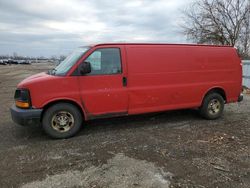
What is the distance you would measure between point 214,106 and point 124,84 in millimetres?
2914

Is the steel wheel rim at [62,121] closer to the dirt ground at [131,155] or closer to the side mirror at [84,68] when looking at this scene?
the dirt ground at [131,155]

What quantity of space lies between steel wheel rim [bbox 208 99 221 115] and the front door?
2623 millimetres

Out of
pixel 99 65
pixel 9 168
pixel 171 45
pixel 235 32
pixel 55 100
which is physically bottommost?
pixel 9 168

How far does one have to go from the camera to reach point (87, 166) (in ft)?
13.5

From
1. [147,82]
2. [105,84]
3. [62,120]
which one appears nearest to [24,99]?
[62,120]

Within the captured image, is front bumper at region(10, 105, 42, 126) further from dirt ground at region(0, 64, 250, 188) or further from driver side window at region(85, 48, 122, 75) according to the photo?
driver side window at region(85, 48, 122, 75)

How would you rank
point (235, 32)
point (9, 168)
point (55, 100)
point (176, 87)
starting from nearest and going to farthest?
point (9, 168) → point (55, 100) → point (176, 87) → point (235, 32)

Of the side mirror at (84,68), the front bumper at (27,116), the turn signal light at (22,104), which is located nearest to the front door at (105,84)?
the side mirror at (84,68)

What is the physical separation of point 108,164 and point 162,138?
5.52 ft

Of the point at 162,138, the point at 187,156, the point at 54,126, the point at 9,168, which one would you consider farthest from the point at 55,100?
the point at 187,156

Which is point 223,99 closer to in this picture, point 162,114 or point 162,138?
point 162,114

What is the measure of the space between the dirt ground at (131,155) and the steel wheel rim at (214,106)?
1.26 ft

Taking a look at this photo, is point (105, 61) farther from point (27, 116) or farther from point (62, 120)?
point (27, 116)

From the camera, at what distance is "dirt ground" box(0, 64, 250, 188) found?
3.69 metres
